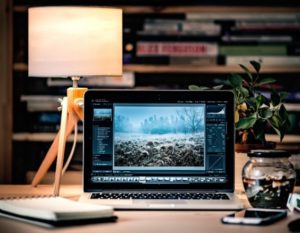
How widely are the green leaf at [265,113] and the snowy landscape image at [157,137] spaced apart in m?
0.21

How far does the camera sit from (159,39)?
11.3ft

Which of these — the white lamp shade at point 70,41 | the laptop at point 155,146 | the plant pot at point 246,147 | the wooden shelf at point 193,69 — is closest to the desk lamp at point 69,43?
the white lamp shade at point 70,41

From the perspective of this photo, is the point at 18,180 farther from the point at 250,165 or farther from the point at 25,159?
the point at 250,165

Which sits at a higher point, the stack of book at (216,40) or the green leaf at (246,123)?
the stack of book at (216,40)

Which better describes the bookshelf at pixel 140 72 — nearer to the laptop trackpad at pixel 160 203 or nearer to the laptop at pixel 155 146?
the laptop at pixel 155 146

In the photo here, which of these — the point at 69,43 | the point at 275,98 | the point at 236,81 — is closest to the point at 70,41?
the point at 69,43

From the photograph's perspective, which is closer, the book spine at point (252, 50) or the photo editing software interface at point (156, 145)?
the photo editing software interface at point (156, 145)

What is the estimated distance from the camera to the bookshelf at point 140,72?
11.3 ft

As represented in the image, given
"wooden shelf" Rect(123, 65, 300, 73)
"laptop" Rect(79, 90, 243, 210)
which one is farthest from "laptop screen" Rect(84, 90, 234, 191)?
"wooden shelf" Rect(123, 65, 300, 73)

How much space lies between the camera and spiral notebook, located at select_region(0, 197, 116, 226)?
1671 millimetres

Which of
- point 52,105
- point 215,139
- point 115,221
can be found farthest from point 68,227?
point 52,105

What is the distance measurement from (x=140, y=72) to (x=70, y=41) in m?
1.43

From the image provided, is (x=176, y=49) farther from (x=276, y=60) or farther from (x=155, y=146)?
(x=155, y=146)

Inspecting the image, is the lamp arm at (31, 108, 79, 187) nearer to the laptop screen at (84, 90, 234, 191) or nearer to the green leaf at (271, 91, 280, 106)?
the laptop screen at (84, 90, 234, 191)
